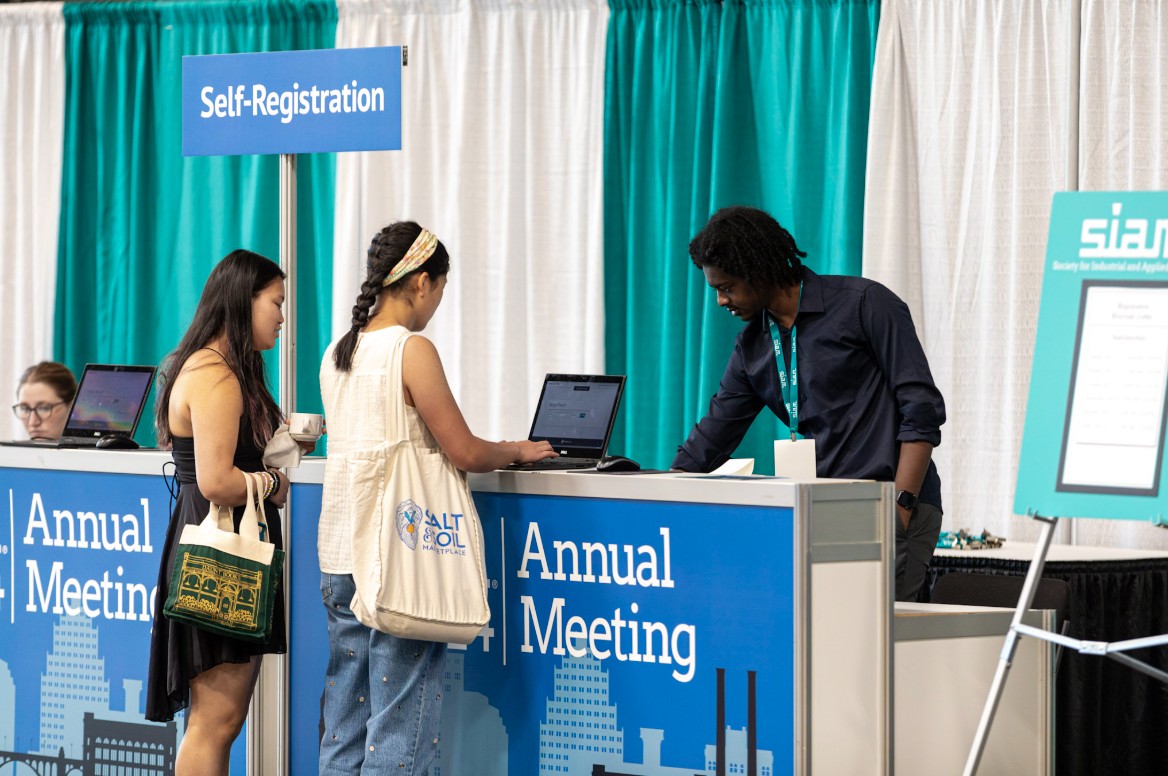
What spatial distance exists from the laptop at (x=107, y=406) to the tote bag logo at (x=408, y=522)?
42.7 inches

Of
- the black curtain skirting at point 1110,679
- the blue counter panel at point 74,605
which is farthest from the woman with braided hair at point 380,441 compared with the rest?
the black curtain skirting at point 1110,679

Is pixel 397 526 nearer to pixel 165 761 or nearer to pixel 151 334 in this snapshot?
pixel 165 761

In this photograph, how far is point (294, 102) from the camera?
3.50m

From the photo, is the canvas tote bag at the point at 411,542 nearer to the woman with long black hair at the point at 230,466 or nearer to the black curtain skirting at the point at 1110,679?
the woman with long black hair at the point at 230,466

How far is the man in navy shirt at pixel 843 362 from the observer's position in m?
3.23

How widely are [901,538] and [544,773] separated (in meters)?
0.93

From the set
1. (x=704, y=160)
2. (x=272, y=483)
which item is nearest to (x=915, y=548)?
(x=272, y=483)

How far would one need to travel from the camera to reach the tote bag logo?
2812 millimetres

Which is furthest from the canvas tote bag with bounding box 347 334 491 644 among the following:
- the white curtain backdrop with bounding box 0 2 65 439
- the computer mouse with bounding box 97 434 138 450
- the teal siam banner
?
the white curtain backdrop with bounding box 0 2 65 439

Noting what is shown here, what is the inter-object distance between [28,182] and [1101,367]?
5.12 m

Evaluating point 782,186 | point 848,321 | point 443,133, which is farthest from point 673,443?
point 848,321

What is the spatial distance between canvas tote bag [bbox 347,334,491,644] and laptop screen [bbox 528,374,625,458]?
34 centimetres

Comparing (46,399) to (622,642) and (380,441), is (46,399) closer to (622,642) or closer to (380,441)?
(380,441)

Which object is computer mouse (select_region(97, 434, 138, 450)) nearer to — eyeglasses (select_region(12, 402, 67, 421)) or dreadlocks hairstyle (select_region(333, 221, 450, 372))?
dreadlocks hairstyle (select_region(333, 221, 450, 372))
